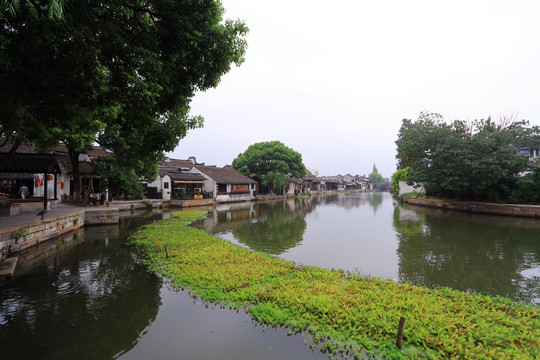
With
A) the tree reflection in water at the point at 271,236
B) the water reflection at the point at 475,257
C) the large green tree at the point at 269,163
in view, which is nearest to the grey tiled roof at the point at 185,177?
the large green tree at the point at 269,163

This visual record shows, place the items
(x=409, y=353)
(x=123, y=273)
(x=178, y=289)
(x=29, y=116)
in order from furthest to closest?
(x=123, y=273), (x=29, y=116), (x=178, y=289), (x=409, y=353)

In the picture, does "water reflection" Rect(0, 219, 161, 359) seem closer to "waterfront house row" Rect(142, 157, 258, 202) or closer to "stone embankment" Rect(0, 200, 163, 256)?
"stone embankment" Rect(0, 200, 163, 256)

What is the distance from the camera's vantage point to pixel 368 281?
7488 millimetres

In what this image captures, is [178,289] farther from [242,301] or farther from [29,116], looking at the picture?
[29,116]

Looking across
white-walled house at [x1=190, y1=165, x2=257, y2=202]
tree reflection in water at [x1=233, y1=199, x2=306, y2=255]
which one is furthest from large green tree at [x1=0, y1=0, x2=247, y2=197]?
white-walled house at [x1=190, y1=165, x2=257, y2=202]

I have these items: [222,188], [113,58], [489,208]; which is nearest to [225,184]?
[222,188]

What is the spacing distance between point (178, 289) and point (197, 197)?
86.2 ft

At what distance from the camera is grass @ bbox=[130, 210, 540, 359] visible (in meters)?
4.50

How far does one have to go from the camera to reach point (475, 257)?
10672 mm

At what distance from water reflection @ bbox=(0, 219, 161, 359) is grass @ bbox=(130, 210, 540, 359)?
3.96ft

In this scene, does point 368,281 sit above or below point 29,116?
below

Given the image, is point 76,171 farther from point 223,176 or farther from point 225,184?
point 223,176

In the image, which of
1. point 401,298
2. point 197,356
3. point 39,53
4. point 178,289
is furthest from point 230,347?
point 39,53

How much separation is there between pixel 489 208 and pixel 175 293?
1153 inches
